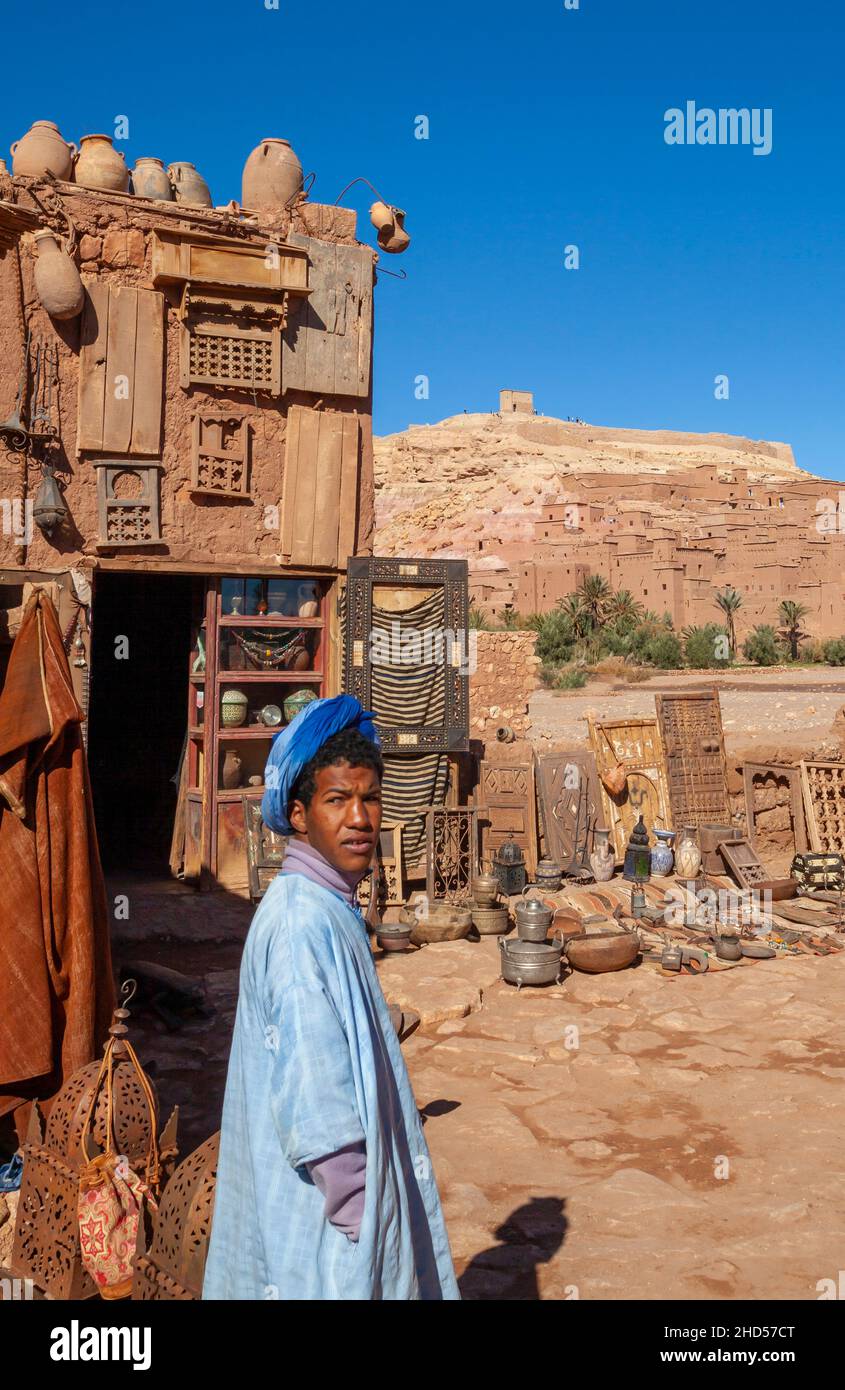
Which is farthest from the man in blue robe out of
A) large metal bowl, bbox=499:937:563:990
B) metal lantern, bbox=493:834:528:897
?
metal lantern, bbox=493:834:528:897

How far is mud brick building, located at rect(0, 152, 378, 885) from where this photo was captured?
7.99 metres

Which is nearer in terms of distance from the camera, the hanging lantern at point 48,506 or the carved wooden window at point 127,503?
the hanging lantern at point 48,506

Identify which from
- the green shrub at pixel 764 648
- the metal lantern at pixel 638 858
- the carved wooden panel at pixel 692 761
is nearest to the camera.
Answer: the metal lantern at pixel 638 858

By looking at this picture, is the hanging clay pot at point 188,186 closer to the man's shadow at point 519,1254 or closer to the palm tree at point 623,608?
the man's shadow at point 519,1254

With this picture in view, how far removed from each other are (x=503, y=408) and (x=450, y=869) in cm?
8661

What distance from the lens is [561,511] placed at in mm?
51719

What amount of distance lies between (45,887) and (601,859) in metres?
7.06

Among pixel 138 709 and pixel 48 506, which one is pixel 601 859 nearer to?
pixel 138 709

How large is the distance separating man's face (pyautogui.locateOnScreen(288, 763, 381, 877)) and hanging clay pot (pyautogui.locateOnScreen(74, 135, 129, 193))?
7.83 metres

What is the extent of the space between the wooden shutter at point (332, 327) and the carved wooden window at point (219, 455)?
2.14ft

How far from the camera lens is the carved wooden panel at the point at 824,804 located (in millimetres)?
10492

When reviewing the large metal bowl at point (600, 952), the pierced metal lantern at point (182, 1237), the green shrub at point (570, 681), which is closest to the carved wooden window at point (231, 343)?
the large metal bowl at point (600, 952)

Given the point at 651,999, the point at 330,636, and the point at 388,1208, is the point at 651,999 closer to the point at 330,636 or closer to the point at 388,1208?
the point at 330,636

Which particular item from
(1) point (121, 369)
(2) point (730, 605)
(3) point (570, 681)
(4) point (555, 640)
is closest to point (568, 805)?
(1) point (121, 369)
